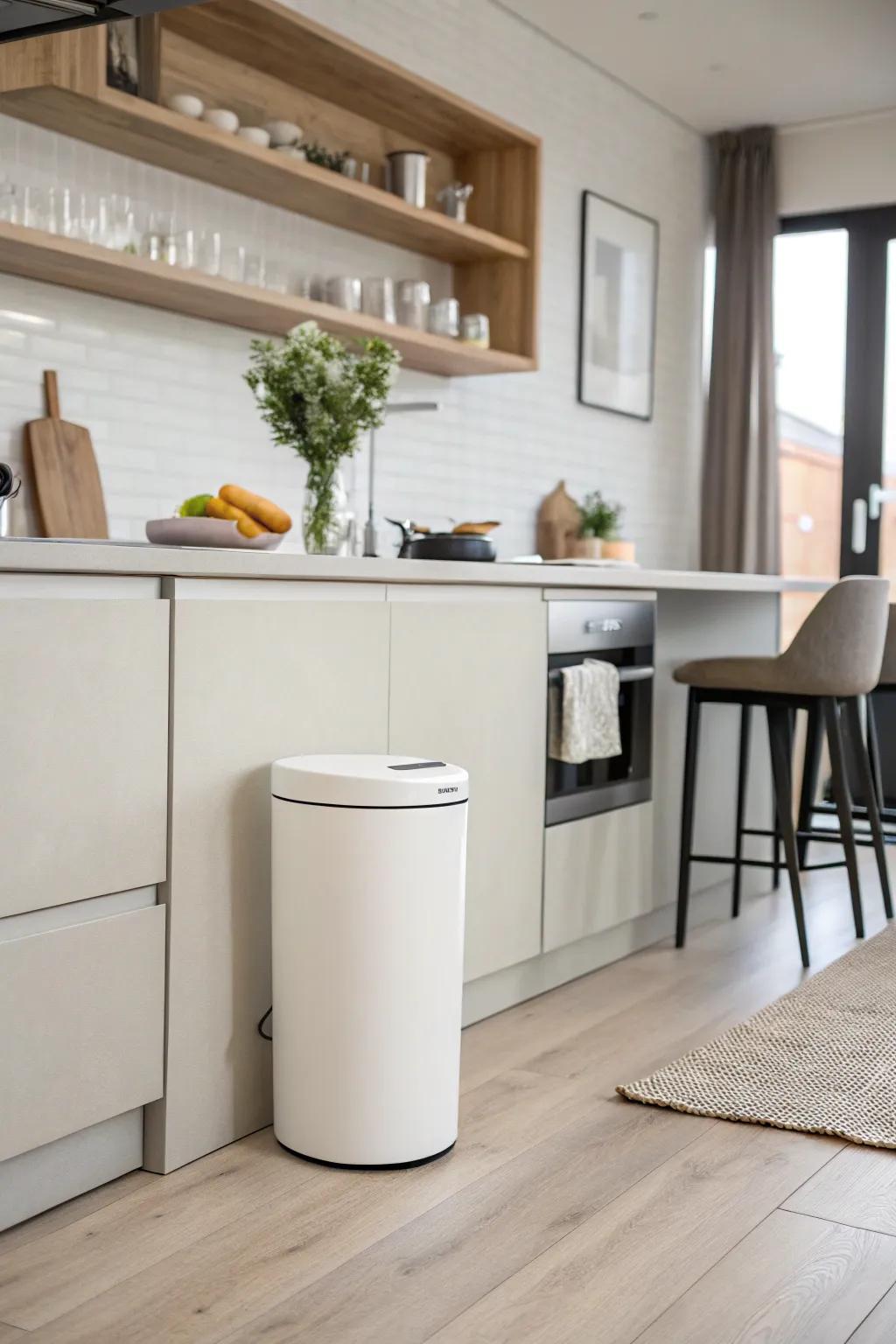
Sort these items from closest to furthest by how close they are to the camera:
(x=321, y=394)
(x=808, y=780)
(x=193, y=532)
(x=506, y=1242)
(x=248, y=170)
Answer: (x=506, y=1242)
(x=193, y=532)
(x=321, y=394)
(x=248, y=170)
(x=808, y=780)

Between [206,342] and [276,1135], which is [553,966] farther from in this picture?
[206,342]

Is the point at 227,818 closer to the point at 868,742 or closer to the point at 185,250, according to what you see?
the point at 185,250

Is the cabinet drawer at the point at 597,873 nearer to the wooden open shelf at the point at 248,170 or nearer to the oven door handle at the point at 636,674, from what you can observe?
the oven door handle at the point at 636,674

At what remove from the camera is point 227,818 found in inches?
88.5

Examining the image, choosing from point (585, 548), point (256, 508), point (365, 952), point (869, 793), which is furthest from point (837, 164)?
point (365, 952)

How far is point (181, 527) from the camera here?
2.52m

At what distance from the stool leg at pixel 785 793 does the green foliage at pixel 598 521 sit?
6.24ft

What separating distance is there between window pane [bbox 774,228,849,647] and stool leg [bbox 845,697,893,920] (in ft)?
7.97

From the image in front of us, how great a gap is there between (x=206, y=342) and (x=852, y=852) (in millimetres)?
2196

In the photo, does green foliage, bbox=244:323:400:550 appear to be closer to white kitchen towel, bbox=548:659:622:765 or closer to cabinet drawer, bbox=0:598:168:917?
white kitchen towel, bbox=548:659:622:765

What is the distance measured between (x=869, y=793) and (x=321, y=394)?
2.05 metres

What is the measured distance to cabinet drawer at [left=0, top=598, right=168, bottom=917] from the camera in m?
1.88

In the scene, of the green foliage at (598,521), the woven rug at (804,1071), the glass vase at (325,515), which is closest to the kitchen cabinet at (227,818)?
the glass vase at (325,515)

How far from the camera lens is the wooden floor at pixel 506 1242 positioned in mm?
1742
